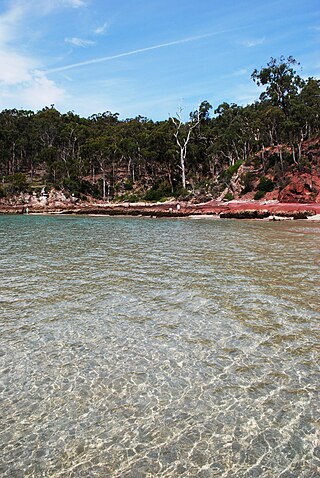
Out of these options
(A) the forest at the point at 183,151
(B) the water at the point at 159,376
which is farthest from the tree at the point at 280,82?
(B) the water at the point at 159,376

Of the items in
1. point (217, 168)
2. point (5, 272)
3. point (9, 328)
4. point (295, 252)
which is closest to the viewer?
point (9, 328)

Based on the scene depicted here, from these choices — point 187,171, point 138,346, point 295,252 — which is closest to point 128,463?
point 138,346

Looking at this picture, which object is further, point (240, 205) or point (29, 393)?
point (240, 205)

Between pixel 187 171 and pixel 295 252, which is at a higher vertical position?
pixel 187 171

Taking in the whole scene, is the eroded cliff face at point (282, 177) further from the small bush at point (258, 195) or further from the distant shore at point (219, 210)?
the distant shore at point (219, 210)

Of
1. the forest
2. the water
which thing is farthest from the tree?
the water

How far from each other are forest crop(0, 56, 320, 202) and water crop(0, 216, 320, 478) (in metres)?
48.4

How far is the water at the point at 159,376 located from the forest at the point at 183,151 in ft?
159

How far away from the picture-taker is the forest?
59.7m

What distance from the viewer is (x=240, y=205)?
50.8 metres

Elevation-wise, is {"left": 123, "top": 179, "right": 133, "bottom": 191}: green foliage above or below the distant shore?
above

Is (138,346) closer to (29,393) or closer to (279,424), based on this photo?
(29,393)

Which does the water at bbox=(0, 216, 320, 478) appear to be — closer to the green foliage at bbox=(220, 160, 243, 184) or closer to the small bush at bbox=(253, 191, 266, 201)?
the small bush at bbox=(253, 191, 266, 201)

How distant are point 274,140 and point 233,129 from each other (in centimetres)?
888
